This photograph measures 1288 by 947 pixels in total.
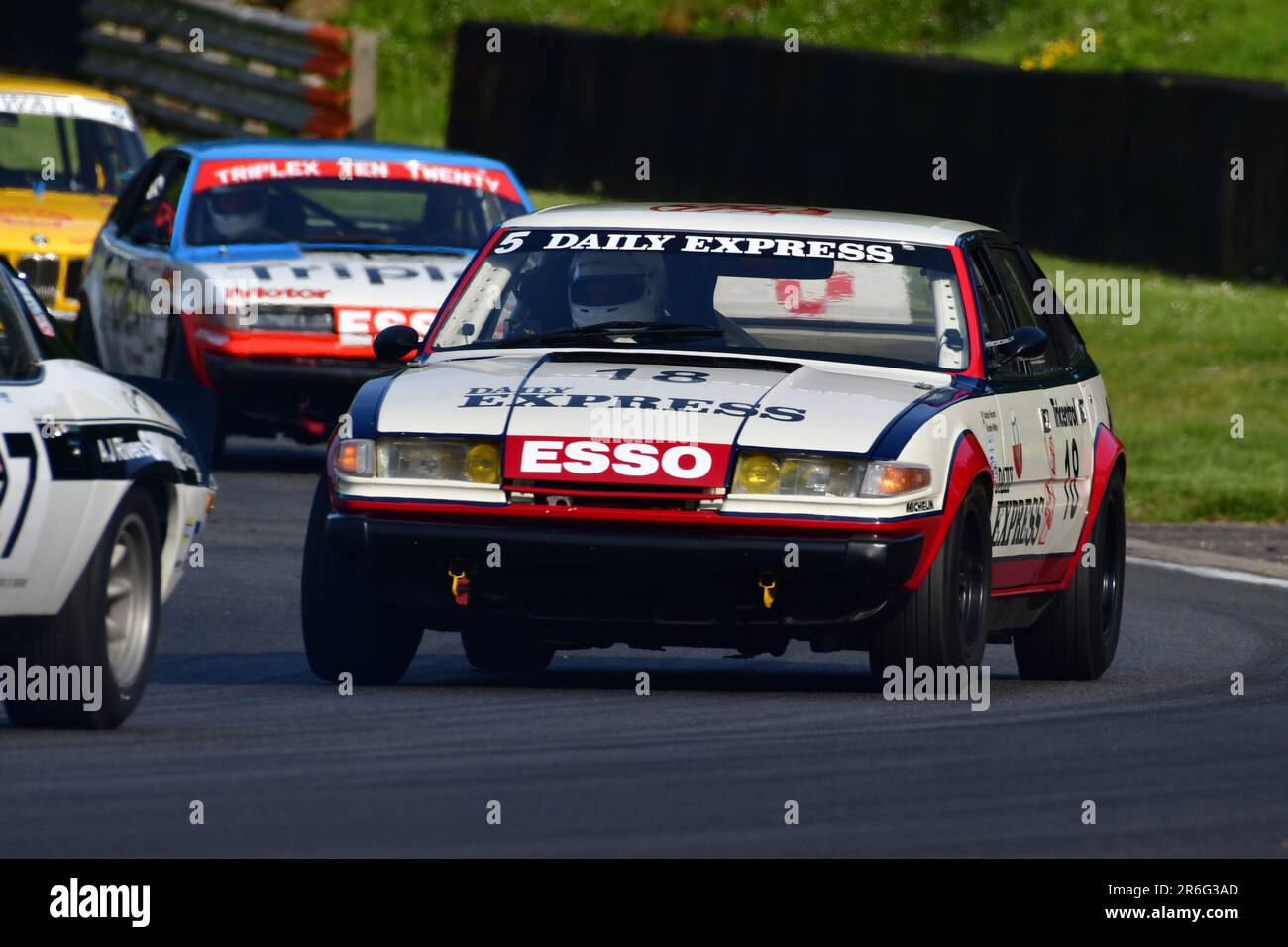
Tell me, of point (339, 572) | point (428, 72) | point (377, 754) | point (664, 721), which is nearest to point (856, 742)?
point (664, 721)

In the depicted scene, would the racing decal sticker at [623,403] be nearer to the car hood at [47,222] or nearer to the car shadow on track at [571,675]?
the car shadow on track at [571,675]

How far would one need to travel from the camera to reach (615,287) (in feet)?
32.5

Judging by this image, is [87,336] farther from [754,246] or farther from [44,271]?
[754,246]

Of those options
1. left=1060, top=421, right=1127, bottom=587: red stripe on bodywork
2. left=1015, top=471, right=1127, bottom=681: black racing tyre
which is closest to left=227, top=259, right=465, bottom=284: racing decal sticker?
left=1060, top=421, right=1127, bottom=587: red stripe on bodywork

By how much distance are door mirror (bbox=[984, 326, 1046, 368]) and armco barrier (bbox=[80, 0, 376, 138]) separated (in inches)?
847

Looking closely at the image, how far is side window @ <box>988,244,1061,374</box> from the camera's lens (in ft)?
34.1

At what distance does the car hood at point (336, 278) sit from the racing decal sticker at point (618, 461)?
680 centimetres

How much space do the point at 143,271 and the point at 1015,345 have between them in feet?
24.7

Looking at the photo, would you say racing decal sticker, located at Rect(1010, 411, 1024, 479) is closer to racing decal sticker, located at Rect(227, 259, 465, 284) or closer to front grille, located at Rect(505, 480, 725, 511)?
front grille, located at Rect(505, 480, 725, 511)

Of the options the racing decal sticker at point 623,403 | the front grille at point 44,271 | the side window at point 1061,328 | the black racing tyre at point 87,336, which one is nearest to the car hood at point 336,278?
the black racing tyre at point 87,336

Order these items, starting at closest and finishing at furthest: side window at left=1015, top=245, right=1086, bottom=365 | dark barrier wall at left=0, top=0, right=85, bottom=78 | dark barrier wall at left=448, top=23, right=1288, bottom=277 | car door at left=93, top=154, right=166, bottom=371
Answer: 1. side window at left=1015, top=245, right=1086, bottom=365
2. car door at left=93, top=154, right=166, bottom=371
3. dark barrier wall at left=448, top=23, right=1288, bottom=277
4. dark barrier wall at left=0, top=0, right=85, bottom=78

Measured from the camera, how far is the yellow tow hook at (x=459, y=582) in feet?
28.8

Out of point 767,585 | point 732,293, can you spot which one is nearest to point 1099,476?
point 732,293
